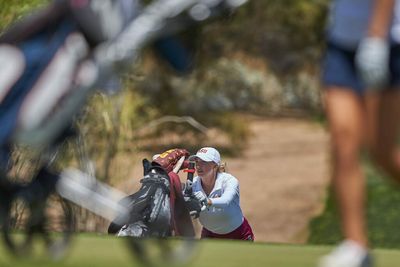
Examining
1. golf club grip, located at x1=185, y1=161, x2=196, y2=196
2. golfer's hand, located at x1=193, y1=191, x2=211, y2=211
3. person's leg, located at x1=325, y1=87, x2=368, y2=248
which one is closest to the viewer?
person's leg, located at x1=325, y1=87, x2=368, y2=248

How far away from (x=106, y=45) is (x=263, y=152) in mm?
29387

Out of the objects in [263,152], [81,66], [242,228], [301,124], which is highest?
[81,66]

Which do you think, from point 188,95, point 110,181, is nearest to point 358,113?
point 110,181

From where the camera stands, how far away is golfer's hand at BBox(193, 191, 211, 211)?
9883mm

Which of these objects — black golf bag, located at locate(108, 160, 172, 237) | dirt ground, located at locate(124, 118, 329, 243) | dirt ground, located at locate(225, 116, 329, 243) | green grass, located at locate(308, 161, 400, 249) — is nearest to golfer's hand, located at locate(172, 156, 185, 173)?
black golf bag, located at locate(108, 160, 172, 237)

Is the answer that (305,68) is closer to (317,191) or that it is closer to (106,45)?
(317,191)

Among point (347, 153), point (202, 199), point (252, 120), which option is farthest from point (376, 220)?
point (252, 120)

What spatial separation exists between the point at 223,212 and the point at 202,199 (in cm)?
15

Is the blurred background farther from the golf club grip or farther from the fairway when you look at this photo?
the fairway

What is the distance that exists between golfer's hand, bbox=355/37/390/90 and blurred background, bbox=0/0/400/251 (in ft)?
21.0

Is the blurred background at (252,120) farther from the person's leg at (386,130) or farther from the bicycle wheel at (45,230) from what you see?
the person's leg at (386,130)

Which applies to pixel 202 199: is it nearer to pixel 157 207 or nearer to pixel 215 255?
pixel 157 207

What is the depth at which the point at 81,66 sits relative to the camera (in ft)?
18.2

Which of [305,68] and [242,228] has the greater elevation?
[242,228]
